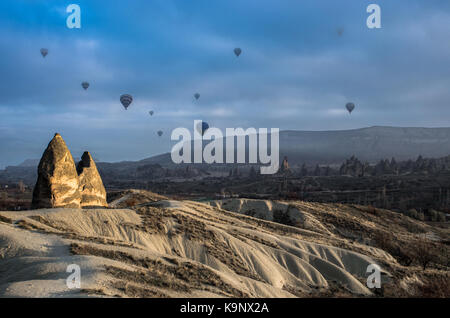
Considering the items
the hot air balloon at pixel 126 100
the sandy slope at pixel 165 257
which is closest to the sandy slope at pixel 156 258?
the sandy slope at pixel 165 257

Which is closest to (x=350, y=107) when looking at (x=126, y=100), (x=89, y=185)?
(x=126, y=100)

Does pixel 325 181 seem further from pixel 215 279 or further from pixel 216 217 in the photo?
pixel 215 279

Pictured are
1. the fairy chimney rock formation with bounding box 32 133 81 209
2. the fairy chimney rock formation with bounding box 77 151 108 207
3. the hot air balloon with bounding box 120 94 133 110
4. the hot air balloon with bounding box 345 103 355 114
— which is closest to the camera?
the fairy chimney rock formation with bounding box 32 133 81 209

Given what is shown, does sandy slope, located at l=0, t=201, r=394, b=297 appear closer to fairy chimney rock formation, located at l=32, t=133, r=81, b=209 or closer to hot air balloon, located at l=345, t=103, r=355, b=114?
fairy chimney rock formation, located at l=32, t=133, r=81, b=209

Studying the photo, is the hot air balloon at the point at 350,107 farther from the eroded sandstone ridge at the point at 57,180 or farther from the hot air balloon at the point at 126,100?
the eroded sandstone ridge at the point at 57,180

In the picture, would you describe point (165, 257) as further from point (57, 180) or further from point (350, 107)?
point (350, 107)

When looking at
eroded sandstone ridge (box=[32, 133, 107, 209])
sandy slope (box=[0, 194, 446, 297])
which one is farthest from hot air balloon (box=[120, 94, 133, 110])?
eroded sandstone ridge (box=[32, 133, 107, 209])
